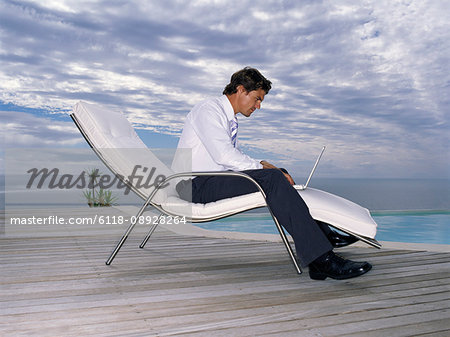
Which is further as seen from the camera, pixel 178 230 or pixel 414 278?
pixel 178 230

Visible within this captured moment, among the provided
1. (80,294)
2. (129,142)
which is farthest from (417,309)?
(129,142)

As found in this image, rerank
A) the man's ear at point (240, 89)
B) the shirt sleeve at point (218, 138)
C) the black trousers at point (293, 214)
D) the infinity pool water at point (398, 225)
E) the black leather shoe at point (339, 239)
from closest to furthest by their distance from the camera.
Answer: the black trousers at point (293, 214)
the shirt sleeve at point (218, 138)
the black leather shoe at point (339, 239)
the man's ear at point (240, 89)
the infinity pool water at point (398, 225)

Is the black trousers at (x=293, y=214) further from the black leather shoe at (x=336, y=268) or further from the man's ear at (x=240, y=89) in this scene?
the man's ear at (x=240, y=89)

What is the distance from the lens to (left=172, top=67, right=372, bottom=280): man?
2186 millimetres

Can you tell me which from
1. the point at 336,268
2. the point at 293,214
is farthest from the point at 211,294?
the point at 336,268

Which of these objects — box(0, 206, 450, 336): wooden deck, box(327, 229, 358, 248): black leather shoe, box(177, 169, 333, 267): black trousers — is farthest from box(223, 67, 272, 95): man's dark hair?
box(0, 206, 450, 336): wooden deck

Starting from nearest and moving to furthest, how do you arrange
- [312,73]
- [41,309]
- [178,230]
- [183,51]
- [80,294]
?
1. [41,309]
2. [80,294]
3. [178,230]
4. [183,51]
5. [312,73]

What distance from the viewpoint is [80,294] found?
6.70ft

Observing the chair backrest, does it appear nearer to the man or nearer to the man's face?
the man

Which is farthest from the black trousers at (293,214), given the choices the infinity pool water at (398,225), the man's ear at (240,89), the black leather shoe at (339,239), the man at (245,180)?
the infinity pool water at (398,225)

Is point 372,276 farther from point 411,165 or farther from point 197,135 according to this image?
point 411,165

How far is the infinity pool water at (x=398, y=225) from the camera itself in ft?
20.8

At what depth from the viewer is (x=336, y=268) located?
Answer: 7.32 ft

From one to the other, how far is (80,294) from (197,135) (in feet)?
3.94
